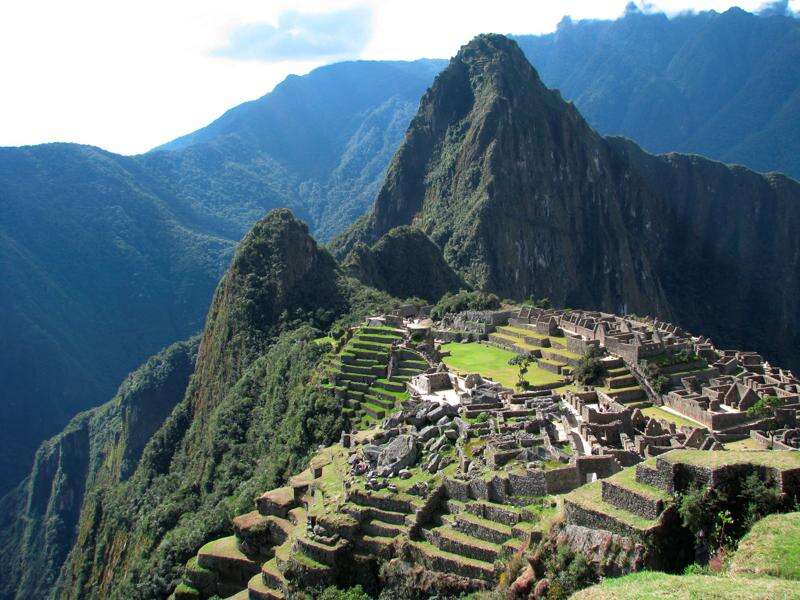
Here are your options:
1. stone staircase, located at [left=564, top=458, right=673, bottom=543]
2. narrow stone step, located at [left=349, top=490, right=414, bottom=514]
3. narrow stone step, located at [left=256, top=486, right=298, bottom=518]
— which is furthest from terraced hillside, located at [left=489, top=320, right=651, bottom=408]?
stone staircase, located at [left=564, top=458, right=673, bottom=543]

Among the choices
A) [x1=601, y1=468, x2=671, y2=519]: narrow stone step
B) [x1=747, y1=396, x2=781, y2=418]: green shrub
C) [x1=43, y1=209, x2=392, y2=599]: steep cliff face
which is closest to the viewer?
[x1=601, y1=468, x2=671, y2=519]: narrow stone step

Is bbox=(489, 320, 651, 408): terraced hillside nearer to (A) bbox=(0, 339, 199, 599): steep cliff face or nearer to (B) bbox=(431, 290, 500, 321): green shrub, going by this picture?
(B) bbox=(431, 290, 500, 321): green shrub

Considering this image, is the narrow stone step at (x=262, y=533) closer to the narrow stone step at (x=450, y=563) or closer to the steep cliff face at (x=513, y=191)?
the narrow stone step at (x=450, y=563)

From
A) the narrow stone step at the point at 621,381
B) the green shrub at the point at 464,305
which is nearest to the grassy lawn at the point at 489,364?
the narrow stone step at the point at 621,381

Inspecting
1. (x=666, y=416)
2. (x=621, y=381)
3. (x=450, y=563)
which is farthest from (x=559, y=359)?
(x=450, y=563)

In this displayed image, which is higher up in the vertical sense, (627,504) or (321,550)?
(627,504)

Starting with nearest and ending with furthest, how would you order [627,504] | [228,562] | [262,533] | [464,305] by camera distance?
[627,504], [262,533], [228,562], [464,305]

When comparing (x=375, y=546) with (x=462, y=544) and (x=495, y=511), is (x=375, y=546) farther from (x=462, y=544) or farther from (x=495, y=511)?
(x=495, y=511)
